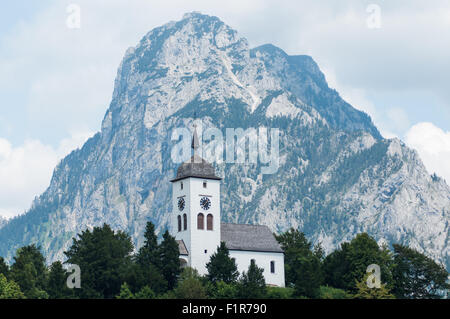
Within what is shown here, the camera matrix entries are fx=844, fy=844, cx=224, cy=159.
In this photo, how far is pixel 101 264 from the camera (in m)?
140

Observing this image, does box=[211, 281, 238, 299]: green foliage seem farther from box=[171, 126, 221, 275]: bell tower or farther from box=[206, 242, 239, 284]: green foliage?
box=[171, 126, 221, 275]: bell tower

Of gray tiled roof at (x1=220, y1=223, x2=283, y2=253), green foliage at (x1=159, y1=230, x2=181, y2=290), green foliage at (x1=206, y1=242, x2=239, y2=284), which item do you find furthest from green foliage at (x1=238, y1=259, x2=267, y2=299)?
gray tiled roof at (x1=220, y1=223, x2=283, y2=253)

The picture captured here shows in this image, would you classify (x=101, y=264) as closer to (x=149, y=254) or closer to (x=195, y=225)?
(x=149, y=254)

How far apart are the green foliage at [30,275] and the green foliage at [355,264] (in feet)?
166

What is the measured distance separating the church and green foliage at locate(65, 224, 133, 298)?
12.2m

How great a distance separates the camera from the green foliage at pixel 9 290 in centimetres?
12850

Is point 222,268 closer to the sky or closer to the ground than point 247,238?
closer to the ground

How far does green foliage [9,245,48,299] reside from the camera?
444ft

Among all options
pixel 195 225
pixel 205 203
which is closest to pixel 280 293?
pixel 195 225

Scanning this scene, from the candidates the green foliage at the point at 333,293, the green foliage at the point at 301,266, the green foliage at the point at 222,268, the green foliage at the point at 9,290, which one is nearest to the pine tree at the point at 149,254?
the green foliage at the point at 222,268

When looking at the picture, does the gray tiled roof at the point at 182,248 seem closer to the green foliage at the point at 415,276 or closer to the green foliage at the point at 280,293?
the green foliage at the point at 280,293

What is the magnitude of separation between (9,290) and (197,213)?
1469 inches
